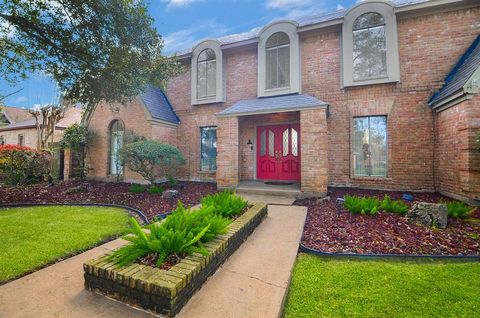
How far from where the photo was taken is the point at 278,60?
33.2 ft

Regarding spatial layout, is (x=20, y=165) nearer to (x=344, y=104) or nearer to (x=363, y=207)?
(x=363, y=207)

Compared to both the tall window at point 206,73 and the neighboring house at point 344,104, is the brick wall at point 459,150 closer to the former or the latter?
the neighboring house at point 344,104

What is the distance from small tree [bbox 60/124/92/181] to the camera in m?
11.7

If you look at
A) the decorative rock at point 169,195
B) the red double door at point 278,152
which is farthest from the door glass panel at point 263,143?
A: the decorative rock at point 169,195

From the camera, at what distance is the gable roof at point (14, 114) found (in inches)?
1053

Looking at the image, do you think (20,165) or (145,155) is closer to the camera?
(145,155)

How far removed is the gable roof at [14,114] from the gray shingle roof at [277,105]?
32.7 metres

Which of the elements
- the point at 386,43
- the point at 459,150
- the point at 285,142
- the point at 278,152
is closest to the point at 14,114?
the point at 278,152

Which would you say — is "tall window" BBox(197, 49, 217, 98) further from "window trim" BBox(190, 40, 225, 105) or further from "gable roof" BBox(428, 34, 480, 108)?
"gable roof" BBox(428, 34, 480, 108)

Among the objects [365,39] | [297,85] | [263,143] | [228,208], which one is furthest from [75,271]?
[365,39]

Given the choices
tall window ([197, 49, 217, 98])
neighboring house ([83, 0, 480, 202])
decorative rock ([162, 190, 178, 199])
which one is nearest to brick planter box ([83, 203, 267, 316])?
decorative rock ([162, 190, 178, 199])

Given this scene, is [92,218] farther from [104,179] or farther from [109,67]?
[104,179]

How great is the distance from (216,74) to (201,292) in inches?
414

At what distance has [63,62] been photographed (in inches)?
280
